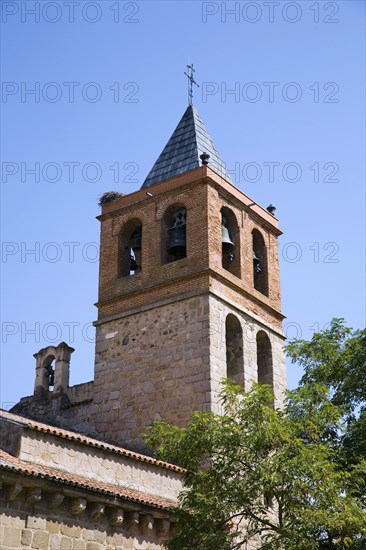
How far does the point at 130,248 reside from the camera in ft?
74.9

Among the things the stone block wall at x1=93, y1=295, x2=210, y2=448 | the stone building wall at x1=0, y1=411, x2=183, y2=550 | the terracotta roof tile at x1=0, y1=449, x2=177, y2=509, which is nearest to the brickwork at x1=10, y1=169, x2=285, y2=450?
the stone block wall at x1=93, y1=295, x2=210, y2=448

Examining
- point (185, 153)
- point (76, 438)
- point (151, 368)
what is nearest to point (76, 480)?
point (76, 438)

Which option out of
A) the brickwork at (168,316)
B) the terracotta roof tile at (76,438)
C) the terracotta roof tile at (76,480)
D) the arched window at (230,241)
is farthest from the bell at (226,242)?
the terracotta roof tile at (76,480)

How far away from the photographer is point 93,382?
2155 cm

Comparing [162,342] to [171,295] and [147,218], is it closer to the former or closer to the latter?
[171,295]

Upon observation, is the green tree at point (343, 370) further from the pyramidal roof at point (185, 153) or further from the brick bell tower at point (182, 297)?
the pyramidal roof at point (185, 153)

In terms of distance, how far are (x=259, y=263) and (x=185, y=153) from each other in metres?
3.45

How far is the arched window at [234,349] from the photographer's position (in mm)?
20297

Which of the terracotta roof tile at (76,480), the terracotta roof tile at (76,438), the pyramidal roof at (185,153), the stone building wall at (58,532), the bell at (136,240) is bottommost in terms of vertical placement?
the stone building wall at (58,532)

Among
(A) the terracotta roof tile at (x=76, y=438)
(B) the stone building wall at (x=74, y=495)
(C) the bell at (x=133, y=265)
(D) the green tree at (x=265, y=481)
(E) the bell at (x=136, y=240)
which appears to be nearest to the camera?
(B) the stone building wall at (x=74, y=495)

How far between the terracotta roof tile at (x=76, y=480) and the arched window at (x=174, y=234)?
24.3ft

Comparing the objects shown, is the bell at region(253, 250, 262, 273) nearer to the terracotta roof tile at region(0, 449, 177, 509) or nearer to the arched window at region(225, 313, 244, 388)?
the arched window at region(225, 313, 244, 388)

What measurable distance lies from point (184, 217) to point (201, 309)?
2.87 metres

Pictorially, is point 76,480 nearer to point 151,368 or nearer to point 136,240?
point 151,368
